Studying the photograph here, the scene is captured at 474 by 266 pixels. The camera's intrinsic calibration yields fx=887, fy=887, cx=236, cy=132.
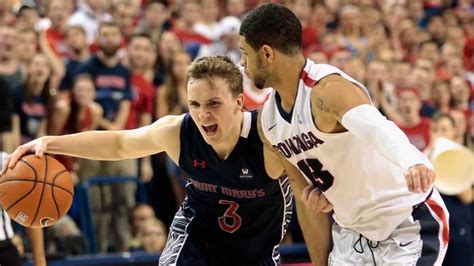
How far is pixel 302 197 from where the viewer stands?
14.1ft

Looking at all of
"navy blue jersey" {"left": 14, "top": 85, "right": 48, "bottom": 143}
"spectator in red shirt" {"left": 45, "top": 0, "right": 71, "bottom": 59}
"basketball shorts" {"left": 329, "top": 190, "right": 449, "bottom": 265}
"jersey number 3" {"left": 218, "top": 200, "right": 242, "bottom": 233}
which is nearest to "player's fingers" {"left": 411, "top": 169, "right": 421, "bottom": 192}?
"basketball shorts" {"left": 329, "top": 190, "right": 449, "bottom": 265}

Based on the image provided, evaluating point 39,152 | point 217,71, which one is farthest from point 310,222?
point 39,152

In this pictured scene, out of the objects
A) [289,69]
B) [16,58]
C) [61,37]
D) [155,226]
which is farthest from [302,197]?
[61,37]

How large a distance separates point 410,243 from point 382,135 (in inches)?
30.1

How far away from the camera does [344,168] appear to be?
4.14m

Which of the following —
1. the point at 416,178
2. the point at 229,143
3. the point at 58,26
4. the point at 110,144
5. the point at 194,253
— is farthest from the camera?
the point at 58,26

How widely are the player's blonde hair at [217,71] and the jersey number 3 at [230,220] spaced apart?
2.22ft

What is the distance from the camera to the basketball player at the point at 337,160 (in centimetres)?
407

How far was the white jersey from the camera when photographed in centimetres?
408

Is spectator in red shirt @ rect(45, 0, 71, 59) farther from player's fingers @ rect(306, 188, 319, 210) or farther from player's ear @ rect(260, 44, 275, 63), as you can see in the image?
player's fingers @ rect(306, 188, 319, 210)

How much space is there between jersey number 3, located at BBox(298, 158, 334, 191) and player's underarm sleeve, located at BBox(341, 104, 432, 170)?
467mm

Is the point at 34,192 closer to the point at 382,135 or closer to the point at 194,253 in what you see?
the point at 194,253

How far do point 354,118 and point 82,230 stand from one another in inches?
195

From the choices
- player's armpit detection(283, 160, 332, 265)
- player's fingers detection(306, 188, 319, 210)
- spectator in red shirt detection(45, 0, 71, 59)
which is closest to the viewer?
player's fingers detection(306, 188, 319, 210)
